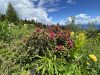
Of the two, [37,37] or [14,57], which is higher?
[37,37]

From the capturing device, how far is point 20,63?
219 inches

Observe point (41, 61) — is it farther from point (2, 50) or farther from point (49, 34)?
point (2, 50)

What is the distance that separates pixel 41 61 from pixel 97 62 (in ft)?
4.55

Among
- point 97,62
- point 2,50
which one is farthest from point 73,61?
point 2,50

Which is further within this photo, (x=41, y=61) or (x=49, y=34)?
(x=49, y=34)

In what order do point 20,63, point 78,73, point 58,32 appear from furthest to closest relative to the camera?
point 58,32, point 20,63, point 78,73

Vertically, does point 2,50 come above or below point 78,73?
above

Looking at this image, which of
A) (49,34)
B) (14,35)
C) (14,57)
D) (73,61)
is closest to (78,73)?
(73,61)

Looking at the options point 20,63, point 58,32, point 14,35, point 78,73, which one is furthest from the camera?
point 14,35

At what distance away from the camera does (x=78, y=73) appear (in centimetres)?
518

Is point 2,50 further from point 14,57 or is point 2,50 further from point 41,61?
point 41,61

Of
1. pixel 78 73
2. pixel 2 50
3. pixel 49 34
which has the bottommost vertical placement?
pixel 78 73

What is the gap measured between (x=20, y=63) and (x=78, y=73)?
1318 millimetres

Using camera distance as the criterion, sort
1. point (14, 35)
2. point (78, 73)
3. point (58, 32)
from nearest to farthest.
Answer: point (78, 73) < point (58, 32) < point (14, 35)
